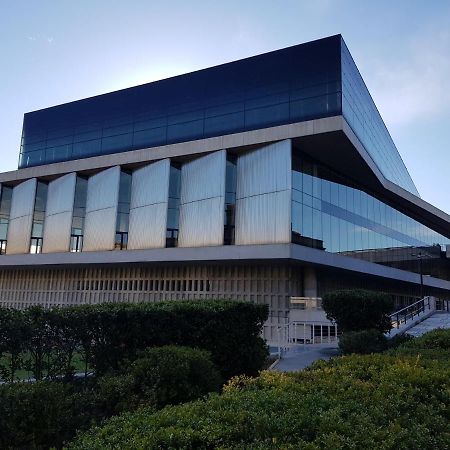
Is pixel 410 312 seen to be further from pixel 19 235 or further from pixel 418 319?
pixel 19 235

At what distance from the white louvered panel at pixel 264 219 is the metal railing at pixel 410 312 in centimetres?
726

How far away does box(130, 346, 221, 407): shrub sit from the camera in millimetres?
7248

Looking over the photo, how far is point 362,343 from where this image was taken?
46.9 feet

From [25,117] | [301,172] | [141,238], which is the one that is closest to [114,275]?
[141,238]

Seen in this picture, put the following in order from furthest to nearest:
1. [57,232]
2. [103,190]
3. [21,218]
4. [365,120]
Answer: [21,218] < [57,232] < [103,190] < [365,120]

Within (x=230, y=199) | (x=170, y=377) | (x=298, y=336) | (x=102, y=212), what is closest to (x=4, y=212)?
(x=102, y=212)

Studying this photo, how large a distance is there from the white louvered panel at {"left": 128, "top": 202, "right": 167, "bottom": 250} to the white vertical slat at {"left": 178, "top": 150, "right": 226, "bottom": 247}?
1.35 m

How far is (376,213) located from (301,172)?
13813mm

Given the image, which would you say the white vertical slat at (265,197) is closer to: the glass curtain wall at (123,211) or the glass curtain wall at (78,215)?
the glass curtain wall at (123,211)

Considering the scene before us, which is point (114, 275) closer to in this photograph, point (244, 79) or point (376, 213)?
point (244, 79)

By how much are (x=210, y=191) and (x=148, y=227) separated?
524cm

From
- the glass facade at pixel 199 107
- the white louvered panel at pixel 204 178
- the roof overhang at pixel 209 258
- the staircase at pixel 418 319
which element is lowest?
the staircase at pixel 418 319

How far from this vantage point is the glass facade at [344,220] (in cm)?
2720

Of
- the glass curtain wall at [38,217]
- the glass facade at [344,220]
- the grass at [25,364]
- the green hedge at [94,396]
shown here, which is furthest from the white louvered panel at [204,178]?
the green hedge at [94,396]
